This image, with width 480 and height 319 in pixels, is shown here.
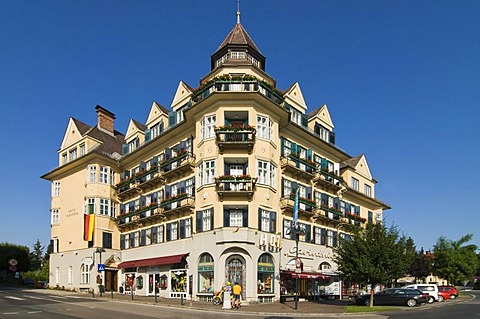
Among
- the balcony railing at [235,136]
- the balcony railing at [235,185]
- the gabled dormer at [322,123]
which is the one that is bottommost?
the balcony railing at [235,185]

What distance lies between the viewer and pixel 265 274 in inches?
1455

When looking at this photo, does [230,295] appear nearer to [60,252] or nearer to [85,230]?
[85,230]

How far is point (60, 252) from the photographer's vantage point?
180 ft

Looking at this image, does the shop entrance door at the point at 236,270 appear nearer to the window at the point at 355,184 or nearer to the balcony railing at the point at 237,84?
the balcony railing at the point at 237,84

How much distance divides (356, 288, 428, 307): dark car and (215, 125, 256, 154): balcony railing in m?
16.4

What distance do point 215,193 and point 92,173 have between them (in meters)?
21.3

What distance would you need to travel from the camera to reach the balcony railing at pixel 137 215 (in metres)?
45.8

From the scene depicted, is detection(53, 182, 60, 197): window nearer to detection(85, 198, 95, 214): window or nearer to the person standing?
detection(85, 198, 95, 214): window

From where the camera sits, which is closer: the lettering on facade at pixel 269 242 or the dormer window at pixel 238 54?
the lettering on facade at pixel 269 242

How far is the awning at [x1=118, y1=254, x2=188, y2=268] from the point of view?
39781 millimetres

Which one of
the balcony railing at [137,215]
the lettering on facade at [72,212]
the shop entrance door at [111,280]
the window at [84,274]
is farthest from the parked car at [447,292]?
the lettering on facade at [72,212]

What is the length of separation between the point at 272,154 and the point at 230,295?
12862 mm

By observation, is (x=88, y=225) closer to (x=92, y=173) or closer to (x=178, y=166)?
(x=92, y=173)

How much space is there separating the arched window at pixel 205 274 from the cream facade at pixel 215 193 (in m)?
0.08
